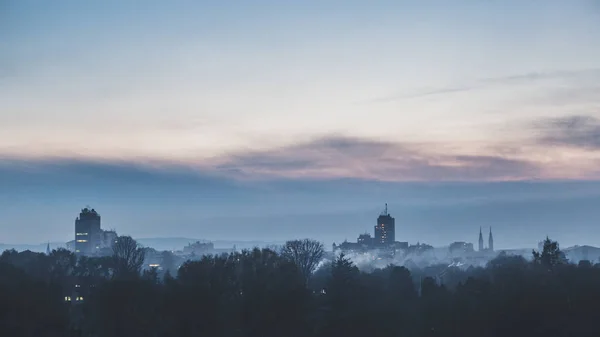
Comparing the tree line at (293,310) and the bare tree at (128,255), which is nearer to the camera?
the tree line at (293,310)

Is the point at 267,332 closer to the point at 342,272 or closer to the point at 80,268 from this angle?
the point at 342,272

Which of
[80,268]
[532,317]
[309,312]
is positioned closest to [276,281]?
[309,312]

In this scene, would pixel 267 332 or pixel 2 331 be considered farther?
pixel 267 332

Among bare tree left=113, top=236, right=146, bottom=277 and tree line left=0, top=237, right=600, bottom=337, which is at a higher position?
bare tree left=113, top=236, right=146, bottom=277

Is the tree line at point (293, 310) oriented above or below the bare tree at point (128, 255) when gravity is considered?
below

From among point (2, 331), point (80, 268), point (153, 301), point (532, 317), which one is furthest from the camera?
point (80, 268)

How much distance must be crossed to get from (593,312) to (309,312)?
22.7 meters

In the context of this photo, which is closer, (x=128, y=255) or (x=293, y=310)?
(x=293, y=310)

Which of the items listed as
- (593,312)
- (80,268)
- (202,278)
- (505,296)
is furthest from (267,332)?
(80,268)

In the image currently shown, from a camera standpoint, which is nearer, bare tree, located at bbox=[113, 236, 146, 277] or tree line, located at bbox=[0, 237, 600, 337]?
tree line, located at bbox=[0, 237, 600, 337]

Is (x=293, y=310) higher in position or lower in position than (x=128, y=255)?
lower

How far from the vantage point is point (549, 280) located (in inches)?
3204

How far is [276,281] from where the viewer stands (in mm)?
79875

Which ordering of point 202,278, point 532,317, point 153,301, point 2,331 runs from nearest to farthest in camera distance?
point 2,331, point 532,317, point 153,301, point 202,278
